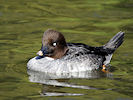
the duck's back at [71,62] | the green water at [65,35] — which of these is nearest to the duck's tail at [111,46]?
the green water at [65,35]

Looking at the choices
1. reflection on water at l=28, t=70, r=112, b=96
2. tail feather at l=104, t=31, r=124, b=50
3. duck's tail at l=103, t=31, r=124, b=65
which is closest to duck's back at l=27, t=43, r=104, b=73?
reflection on water at l=28, t=70, r=112, b=96

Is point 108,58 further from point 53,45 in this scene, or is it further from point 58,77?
point 58,77

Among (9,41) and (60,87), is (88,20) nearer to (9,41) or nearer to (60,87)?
(9,41)

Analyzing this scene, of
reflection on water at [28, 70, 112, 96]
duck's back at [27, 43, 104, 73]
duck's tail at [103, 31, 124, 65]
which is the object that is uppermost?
duck's tail at [103, 31, 124, 65]

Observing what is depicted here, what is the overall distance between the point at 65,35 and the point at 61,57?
146 inches

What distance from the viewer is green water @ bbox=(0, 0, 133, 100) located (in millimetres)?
10820

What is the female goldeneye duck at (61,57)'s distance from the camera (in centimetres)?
1227

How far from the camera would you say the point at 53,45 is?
12.4 meters

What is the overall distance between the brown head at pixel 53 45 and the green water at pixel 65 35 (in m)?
0.85

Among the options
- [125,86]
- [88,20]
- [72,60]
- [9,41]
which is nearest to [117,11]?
[88,20]

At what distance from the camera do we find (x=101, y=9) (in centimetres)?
1961

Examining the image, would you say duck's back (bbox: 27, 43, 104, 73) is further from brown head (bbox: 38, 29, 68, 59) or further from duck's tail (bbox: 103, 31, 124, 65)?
duck's tail (bbox: 103, 31, 124, 65)

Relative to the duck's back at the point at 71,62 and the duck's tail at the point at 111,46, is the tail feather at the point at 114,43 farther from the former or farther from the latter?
the duck's back at the point at 71,62

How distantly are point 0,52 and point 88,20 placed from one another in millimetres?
5155
